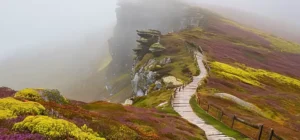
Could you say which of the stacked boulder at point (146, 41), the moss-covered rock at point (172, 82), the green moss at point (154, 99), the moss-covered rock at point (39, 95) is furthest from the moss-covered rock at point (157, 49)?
the moss-covered rock at point (39, 95)

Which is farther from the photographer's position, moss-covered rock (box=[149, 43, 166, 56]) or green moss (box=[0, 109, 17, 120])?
moss-covered rock (box=[149, 43, 166, 56])

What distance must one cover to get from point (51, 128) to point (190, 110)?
29.0 meters

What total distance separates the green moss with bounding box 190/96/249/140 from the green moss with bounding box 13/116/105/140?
777 inches

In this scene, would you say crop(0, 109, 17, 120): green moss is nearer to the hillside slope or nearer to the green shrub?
the hillside slope

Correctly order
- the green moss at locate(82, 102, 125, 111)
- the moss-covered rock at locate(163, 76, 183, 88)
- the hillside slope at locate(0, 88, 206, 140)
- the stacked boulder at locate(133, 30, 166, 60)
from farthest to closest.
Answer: the stacked boulder at locate(133, 30, 166, 60)
the moss-covered rock at locate(163, 76, 183, 88)
the green moss at locate(82, 102, 125, 111)
the hillside slope at locate(0, 88, 206, 140)

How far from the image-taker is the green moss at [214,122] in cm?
3108

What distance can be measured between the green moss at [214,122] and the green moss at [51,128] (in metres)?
19.7

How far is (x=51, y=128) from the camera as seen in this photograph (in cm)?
1416

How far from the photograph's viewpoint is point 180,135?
25.6 m

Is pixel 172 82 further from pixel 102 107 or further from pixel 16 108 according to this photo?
pixel 16 108

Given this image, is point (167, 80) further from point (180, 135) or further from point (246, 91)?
point (180, 135)

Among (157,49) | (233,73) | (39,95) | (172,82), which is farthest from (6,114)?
(157,49)

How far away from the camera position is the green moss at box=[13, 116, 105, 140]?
13875 mm

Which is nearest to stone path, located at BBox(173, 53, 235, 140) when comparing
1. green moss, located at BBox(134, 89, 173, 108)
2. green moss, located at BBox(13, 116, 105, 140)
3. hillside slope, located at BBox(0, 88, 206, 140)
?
green moss, located at BBox(134, 89, 173, 108)
